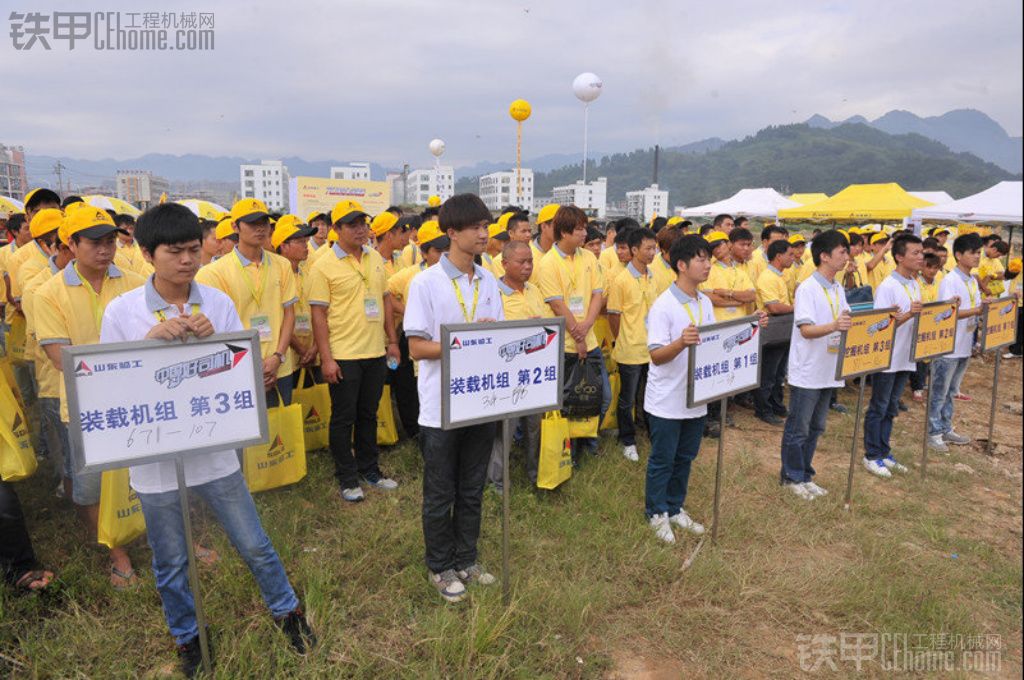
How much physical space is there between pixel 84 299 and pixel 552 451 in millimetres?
3094

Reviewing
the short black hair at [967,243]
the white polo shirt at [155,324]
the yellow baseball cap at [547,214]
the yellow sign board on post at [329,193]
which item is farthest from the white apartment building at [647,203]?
the white polo shirt at [155,324]

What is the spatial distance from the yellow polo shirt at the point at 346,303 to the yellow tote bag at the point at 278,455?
22.2 inches

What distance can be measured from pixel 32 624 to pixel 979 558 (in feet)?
19.0

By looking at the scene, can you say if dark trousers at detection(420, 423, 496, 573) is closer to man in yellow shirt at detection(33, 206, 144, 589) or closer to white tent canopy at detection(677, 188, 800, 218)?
man in yellow shirt at detection(33, 206, 144, 589)

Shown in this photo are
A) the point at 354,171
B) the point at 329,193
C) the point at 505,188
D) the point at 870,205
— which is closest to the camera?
the point at 870,205

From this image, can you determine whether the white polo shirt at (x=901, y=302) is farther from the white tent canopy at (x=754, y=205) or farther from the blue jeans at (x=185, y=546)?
the white tent canopy at (x=754, y=205)

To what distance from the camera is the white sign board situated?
11.8 feet

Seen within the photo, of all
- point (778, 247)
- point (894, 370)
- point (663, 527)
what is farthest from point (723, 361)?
point (778, 247)

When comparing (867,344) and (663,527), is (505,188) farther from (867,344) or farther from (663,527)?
(663,527)

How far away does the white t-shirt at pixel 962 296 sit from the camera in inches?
238

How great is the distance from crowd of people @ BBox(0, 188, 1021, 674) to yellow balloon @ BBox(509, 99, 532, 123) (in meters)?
9.85

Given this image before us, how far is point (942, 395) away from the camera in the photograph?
6.19 meters

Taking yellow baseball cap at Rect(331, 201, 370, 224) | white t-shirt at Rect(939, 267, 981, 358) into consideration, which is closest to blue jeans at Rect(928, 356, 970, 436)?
white t-shirt at Rect(939, 267, 981, 358)

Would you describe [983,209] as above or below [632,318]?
above
